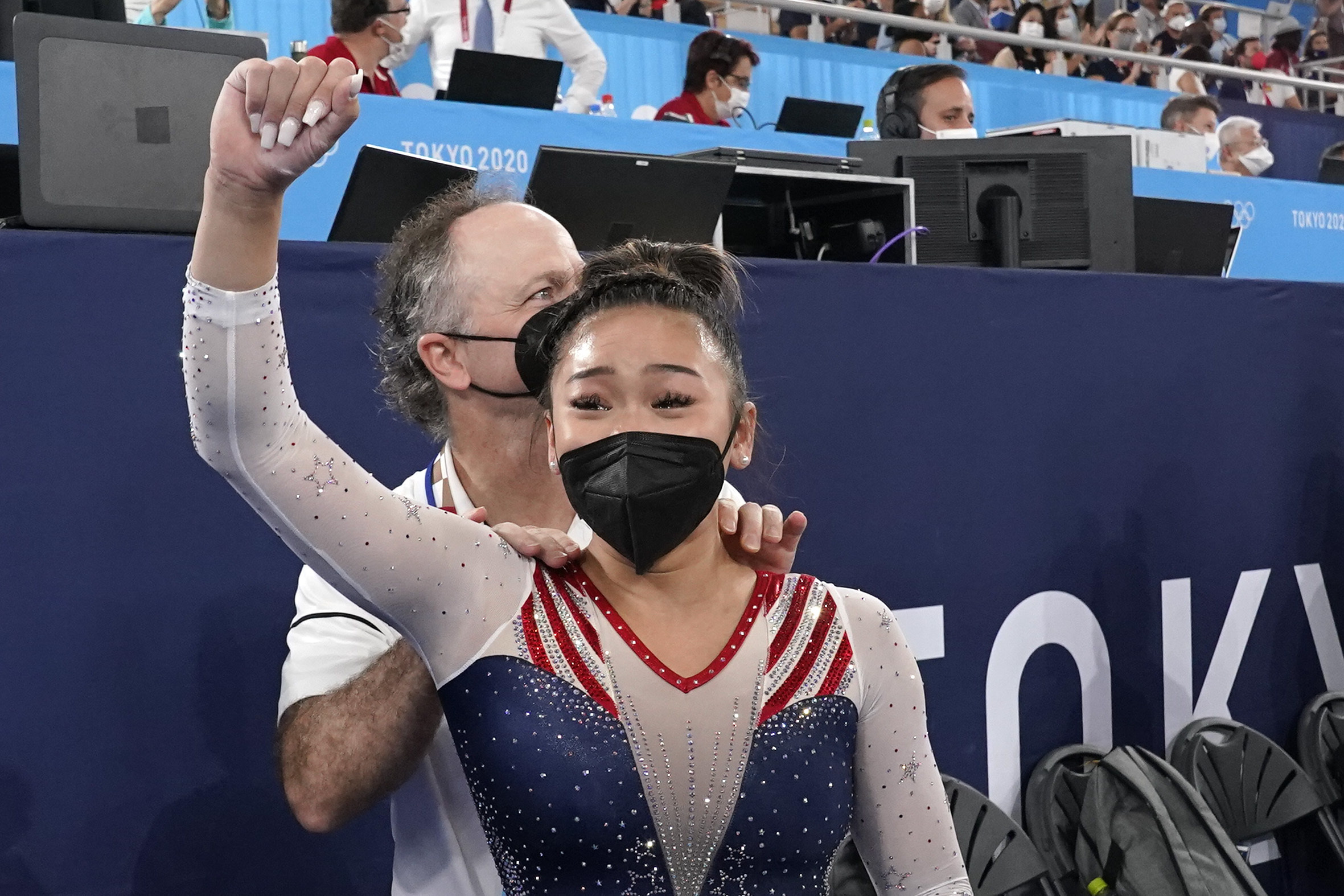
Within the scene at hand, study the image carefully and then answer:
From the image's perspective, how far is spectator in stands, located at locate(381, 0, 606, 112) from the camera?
5984 mm

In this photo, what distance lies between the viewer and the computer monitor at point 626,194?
111 inches

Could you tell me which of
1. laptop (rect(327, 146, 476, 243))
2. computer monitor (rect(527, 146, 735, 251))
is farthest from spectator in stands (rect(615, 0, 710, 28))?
laptop (rect(327, 146, 476, 243))

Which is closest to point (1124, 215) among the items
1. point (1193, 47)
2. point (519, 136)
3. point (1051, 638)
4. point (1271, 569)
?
point (1271, 569)

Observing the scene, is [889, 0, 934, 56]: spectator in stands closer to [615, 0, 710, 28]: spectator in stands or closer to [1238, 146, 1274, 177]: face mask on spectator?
[615, 0, 710, 28]: spectator in stands

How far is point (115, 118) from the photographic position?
2035mm

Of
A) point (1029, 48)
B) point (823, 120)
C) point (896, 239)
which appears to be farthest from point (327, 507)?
point (1029, 48)

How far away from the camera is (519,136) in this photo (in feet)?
15.9

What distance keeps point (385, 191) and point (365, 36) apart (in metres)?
2.60

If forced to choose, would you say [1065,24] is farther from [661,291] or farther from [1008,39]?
[661,291]

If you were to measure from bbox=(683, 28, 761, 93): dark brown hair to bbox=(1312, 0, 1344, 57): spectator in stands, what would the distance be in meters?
7.42

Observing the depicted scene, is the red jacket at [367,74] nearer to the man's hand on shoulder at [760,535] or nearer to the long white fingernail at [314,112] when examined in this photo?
the man's hand on shoulder at [760,535]

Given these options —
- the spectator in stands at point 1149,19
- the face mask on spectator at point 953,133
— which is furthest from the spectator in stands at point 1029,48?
the face mask on spectator at point 953,133

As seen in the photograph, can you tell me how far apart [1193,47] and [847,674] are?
31.2 feet

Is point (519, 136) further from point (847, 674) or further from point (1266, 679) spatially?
point (847, 674)
